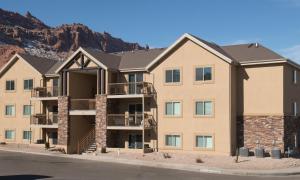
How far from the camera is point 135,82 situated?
40688 mm

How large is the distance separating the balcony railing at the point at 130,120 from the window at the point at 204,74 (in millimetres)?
5629

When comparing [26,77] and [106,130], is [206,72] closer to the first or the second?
[106,130]

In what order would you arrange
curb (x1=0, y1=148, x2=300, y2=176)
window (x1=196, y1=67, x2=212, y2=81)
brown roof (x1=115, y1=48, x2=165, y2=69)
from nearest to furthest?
1. curb (x1=0, y1=148, x2=300, y2=176)
2. window (x1=196, y1=67, x2=212, y2=81)
3. brown roof (x1=115, y1=48, x2=165, y2=69)

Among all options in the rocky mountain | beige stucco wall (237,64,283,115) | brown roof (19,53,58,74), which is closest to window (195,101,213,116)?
beige stucco wall (237,64,283,115)

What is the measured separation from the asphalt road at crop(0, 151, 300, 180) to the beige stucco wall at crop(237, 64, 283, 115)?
965 cm

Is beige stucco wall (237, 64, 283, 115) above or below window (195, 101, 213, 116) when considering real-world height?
above

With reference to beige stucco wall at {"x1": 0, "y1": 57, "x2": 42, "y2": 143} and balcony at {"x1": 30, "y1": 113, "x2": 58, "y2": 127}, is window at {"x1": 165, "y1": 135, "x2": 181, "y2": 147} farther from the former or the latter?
beige stucco wall at {"x1": 0, "y1": 57, "x2": 42, "y2": 143}

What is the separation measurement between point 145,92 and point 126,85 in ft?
9.26

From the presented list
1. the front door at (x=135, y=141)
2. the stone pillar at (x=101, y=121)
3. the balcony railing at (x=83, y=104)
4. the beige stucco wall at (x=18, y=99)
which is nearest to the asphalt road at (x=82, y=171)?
the stone pillar at (x=101, y=121)

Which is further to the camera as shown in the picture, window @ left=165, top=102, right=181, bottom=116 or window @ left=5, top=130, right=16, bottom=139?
window @ left=5, top=130, right=16, bottom=139

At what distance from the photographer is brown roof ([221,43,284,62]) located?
3644 centimetres

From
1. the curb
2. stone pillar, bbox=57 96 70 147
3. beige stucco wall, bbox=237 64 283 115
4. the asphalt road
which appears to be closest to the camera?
the asphalt road

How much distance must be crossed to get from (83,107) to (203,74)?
1304 cm

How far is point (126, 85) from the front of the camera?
4138 centimetres
